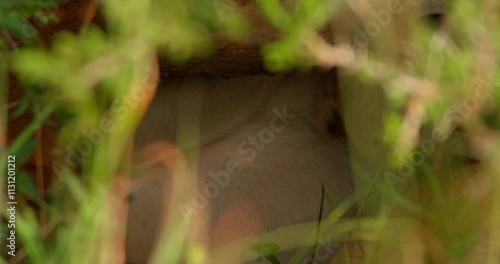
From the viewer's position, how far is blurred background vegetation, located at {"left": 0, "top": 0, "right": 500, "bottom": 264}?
3.41 ft

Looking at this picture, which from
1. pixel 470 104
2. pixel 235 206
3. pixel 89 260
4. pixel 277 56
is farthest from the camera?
pixel 235 206

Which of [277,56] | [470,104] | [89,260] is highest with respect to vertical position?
[277,56]

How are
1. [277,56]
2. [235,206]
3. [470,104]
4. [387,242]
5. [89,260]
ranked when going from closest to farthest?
1. [277,56]
2. [89,260]
3. [470,104]
4. [387,242]
5. [235,206]

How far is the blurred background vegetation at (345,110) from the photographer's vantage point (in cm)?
104

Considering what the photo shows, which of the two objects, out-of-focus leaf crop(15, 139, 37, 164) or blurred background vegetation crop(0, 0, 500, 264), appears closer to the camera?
blurred background vegetation crop(0, 0, 500, 264)

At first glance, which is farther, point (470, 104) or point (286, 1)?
point (286, 1)

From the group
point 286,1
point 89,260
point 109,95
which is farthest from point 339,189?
point 89,260

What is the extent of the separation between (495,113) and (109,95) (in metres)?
0.58

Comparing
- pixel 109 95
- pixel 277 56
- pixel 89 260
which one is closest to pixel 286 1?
pixel 109 95

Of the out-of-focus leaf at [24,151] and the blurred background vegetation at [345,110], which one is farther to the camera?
the out-of-focus leaf at [24,151]

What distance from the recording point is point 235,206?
157 centimetres

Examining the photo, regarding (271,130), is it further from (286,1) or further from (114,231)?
(114,231)

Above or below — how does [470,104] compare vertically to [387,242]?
above

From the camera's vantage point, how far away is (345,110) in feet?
5.08
